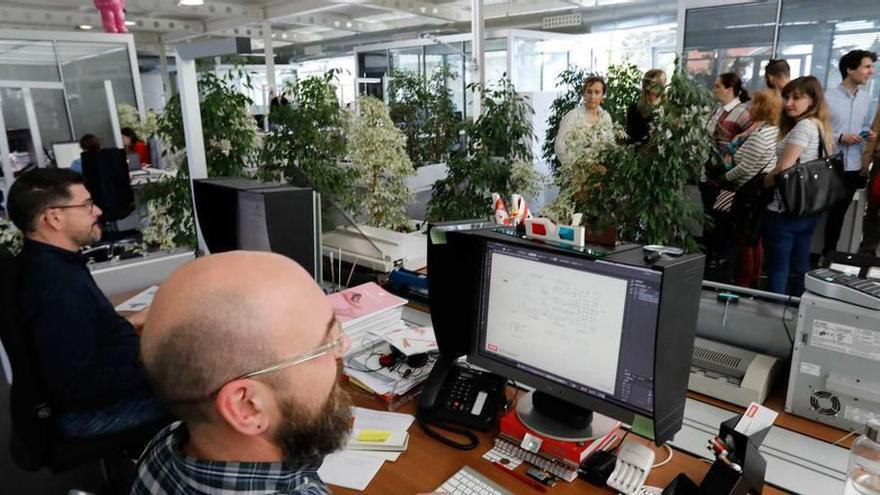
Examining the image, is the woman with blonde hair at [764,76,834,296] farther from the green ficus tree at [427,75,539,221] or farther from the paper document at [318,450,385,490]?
the paper document at [318,450,385,490]

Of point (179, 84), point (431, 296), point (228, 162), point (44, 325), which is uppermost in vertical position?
point (179, 84)

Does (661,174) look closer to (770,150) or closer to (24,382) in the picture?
(770,150)

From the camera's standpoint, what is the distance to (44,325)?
169 centimetres

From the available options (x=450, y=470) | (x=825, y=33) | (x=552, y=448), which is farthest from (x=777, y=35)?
(x=450, y=470)

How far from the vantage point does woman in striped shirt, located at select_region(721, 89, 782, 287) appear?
3324 mm

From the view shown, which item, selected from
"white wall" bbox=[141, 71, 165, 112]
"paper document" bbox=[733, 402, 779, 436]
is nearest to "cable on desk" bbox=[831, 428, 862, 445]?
"paper document" bbox=[733, 402, 779, 436]

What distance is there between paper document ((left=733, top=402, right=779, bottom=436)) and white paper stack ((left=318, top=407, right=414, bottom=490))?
28.5 inches

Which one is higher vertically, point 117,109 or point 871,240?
point 117,109

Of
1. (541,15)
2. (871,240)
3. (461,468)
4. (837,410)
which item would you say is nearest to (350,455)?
(461,468)

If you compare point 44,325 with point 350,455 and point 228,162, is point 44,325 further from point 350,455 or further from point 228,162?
point 228,162

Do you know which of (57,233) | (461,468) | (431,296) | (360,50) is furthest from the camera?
(360,50)

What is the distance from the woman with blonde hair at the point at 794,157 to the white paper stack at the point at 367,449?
2.68 meters

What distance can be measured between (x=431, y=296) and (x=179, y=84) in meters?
1.44

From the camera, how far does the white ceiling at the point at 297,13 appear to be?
914cm
